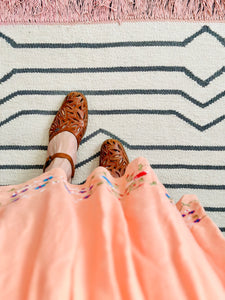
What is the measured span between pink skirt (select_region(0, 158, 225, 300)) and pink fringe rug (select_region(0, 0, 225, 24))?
21.0 inches

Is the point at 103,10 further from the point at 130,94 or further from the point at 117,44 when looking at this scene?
the point at 130,94

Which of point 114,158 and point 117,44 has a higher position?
point 117,44

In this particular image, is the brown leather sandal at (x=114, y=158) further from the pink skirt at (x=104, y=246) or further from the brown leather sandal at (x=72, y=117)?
the pink skirt at (x=104, y=246)

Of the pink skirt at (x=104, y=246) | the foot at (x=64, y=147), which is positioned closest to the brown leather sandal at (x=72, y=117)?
the foot at (x=64, y=147)

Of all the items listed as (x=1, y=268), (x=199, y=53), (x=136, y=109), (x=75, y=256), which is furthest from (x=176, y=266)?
(x=199, y=53)

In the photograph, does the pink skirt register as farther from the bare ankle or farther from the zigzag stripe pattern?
the zigzag stripe pattern

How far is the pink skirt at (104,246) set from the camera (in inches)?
18.4

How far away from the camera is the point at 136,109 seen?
0.98m

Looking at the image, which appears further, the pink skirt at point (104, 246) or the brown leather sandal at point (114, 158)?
the brown leather sandal at point (114, 158)

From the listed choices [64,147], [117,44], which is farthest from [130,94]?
[64,147]

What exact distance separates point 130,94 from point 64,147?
26 centimetres

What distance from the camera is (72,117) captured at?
0.96 metres

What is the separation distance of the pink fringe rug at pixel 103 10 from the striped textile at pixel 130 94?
0.07 feet

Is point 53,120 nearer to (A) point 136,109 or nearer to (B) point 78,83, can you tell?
(B) point 78,83
